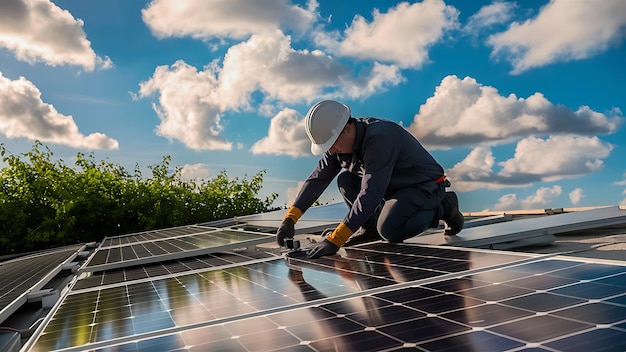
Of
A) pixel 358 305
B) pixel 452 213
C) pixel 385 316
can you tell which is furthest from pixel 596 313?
pixel 452 213

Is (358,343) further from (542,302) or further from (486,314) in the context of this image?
(542,302)

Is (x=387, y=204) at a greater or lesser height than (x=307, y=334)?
greater

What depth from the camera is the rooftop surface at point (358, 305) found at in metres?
2.52

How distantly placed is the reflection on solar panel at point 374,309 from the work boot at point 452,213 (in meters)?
1.71

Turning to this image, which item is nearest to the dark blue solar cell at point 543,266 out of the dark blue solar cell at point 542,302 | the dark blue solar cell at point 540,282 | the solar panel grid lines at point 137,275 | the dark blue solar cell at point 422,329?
the dark blue solar cell at point 540,282

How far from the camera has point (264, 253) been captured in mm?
7074

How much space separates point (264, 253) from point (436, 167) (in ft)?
7.78

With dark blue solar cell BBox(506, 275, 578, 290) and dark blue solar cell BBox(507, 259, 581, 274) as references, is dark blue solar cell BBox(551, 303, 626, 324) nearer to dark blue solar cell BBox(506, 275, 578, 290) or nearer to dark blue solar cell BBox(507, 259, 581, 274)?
dark blue solar cell BBox(506, 275, 578, 290)

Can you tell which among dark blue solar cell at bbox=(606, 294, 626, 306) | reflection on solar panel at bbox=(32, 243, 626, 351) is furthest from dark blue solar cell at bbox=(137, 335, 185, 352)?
dark blue solar cell at bbox=(606, 294, 626, 306)

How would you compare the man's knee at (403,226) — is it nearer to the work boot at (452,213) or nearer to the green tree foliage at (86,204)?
the work boot at (452,213)

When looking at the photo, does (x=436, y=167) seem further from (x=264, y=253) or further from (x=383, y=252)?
(x=264, y=253)

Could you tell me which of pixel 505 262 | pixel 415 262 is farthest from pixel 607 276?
pixel 415 262

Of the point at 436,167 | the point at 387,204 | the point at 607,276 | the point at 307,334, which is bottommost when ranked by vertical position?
the point at 307,334

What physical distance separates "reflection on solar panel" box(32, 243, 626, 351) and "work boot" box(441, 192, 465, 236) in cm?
171
